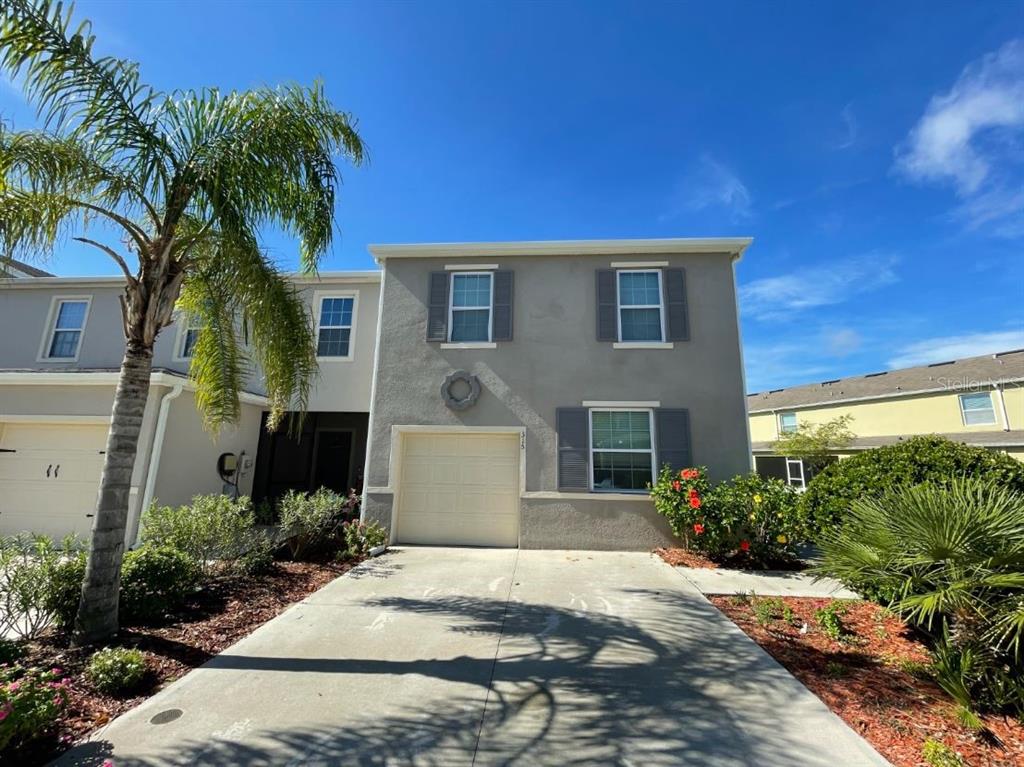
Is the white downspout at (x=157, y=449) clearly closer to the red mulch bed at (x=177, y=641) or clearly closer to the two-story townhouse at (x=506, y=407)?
the two-story townhouse at (x=506, y=407)

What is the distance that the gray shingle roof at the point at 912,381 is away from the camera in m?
18.2

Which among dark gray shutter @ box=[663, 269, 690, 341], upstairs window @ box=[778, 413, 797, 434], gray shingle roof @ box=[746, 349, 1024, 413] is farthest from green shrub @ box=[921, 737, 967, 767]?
upstairs window @ box=[778, 413, 797, 434]

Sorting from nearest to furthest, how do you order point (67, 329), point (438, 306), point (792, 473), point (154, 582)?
point (154, 582)
point (438, 306)
point (67, 329)
point (792, 473)

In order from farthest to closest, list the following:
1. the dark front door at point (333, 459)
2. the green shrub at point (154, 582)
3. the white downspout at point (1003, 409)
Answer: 1. the white downspout at point (1003, 409)
2. the dark front door at point (333, 459)
3. the green shrub at point (154, 582)

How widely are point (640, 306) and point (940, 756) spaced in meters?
8.12

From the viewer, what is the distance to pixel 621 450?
9.14 m

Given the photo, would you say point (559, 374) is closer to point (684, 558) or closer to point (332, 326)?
point (684, 558)

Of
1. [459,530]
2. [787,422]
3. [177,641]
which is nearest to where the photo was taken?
[177,641]

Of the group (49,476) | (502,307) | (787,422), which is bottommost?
(49,476)

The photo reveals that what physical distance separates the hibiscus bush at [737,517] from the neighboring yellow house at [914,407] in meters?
9.58

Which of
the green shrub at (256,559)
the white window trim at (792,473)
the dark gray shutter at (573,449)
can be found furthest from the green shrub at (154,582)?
the white window trim at (792,473)

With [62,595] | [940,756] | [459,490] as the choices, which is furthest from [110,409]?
[940,756]

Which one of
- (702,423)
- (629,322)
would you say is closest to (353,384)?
(629,322)

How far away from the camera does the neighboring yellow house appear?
17.2 metres
